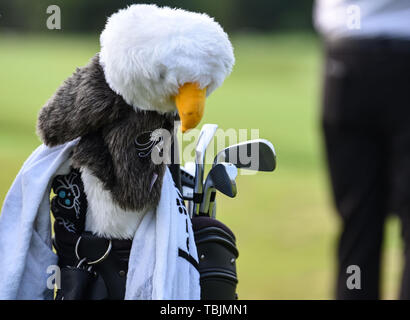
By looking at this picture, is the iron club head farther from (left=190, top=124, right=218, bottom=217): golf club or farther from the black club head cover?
the black club head cover

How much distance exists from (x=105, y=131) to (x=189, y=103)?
125mm

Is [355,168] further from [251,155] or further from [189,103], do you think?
[189,103]

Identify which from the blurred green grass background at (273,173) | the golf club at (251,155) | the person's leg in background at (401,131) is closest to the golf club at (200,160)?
the golf club at (251,155)

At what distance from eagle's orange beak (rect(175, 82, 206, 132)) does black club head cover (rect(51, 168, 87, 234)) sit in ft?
0.60

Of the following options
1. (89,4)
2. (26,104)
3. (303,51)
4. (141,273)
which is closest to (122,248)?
(141,273)

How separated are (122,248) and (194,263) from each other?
0.10m

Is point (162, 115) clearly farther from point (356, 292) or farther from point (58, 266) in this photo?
point (356, 292)

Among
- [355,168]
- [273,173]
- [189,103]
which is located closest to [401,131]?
[355,168]

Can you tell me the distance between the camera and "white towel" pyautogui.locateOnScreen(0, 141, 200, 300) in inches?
35.9

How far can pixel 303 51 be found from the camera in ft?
50.0

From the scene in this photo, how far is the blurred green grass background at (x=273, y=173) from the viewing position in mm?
3176

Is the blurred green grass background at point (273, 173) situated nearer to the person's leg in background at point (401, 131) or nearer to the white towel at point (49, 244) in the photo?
the white towel at point (49, 244)

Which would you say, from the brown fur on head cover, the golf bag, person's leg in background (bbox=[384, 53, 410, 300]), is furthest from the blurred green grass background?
person's leg in background (bbox=[384, 53, 410, 300])

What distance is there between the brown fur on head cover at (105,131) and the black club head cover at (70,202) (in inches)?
1.6
